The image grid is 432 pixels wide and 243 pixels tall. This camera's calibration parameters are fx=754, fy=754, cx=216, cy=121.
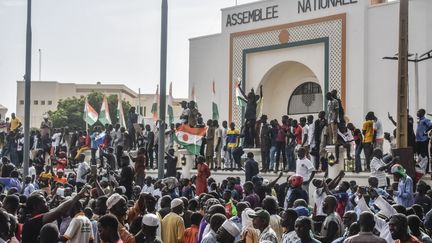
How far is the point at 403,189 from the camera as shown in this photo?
1246 centimetres

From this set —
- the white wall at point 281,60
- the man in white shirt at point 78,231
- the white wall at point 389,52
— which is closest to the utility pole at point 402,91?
the man in white shirt at point 78,231

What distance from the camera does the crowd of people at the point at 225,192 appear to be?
7.67m

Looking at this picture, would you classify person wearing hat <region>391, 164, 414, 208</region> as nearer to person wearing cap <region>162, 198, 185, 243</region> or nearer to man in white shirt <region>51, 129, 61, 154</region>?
person wearing cap <region>162, 198, 185, 243</region>

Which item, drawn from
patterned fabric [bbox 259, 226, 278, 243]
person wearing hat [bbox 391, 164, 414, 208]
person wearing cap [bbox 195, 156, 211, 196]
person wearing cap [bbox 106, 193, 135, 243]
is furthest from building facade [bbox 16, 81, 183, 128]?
patterned fabric [bbox 259, 226, 278, 243]

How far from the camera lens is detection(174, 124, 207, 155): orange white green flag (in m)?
20.5

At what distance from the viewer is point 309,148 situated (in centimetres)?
1905

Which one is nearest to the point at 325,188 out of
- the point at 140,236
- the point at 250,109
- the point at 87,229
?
the point at 140,236

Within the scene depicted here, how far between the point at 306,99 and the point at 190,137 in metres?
11.4

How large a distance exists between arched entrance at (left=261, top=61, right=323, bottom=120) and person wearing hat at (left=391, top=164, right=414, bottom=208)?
17.6m

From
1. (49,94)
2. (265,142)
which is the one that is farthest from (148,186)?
(49,94)

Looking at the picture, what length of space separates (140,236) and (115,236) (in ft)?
5.08

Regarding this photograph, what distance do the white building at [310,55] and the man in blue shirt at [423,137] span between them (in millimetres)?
7665

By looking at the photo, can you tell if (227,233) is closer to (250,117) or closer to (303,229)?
(303,229)

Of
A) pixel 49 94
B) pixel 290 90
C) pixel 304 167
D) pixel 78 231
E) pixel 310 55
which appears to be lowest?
pixel 78 231
